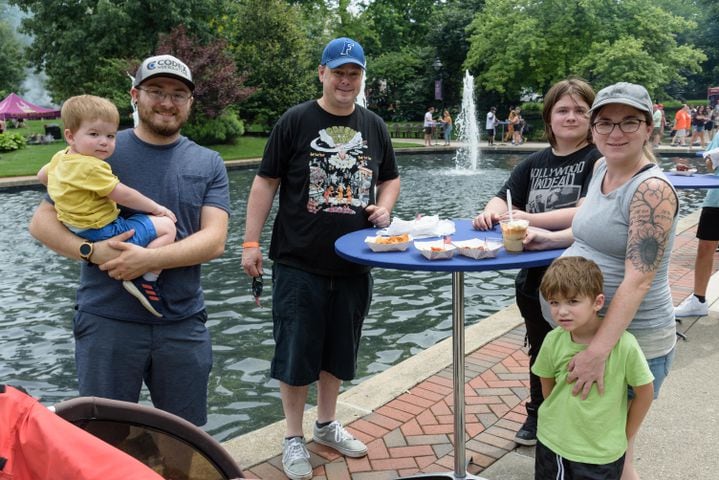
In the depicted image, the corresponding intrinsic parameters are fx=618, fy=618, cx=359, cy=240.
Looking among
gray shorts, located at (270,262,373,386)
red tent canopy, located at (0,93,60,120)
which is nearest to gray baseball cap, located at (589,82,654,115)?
gray shorts, located at (270,262,373,386)

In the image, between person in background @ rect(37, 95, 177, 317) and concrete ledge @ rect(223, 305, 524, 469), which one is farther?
concrete ledge @ rect(223, 305, 524, 469)

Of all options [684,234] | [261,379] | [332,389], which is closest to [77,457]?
[332,389]

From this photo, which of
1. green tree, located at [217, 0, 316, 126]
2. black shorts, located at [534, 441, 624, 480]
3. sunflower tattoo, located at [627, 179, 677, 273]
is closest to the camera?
sunflower tattoo, located at [627, 179, 677, 273]

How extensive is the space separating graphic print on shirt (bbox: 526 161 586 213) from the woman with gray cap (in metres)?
0.60

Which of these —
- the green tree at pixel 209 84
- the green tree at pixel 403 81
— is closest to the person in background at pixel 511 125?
the green tree at pixel 403 81

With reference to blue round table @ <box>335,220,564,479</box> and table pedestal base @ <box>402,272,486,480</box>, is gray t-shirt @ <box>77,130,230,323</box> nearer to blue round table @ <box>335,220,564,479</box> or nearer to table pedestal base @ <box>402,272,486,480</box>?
blue round table @ <box>335,220,564,479</box>

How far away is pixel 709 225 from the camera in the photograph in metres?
5.37

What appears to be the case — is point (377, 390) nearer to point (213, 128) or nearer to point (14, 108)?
point (213, 128)

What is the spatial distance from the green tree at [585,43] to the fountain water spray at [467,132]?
168 centimetres

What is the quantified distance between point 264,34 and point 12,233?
74.8ft

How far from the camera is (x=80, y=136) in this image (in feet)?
7.60

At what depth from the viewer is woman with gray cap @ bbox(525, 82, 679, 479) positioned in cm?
215

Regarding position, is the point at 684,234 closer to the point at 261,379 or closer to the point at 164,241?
the point at 261,379

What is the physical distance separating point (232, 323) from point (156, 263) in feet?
13.1
